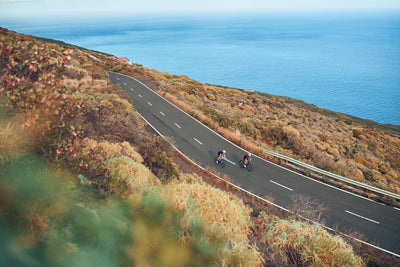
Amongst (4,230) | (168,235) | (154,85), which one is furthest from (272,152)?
(154,85)

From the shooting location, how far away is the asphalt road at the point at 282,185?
1193cm

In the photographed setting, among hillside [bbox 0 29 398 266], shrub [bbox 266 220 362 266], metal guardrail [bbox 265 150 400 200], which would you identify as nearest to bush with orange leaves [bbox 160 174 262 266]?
hillside [bbox 0 29 398 266]

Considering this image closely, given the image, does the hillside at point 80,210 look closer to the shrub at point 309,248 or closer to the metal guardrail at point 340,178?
the shrub at point 309,248

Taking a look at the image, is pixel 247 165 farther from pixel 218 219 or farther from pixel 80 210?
pixel 80 210

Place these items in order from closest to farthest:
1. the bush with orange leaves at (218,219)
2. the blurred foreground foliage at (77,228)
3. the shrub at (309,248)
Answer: the blurred foreground foliage at (77,228), the bush with orange leaves at (218,219), the shrub at (309,248)

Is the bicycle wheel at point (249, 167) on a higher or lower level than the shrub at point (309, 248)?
lower

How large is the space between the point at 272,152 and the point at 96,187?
1574cm

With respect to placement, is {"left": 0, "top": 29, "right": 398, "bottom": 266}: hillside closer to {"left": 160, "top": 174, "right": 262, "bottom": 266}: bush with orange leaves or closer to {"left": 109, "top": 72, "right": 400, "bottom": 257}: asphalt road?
{"left": 160, "top": 174, "right": 262, "bottom": 266}: bush with orange leaves

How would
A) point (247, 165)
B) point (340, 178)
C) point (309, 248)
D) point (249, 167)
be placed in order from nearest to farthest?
point (309, 248)
point (340, 178)
point (249, 167)
point (247, 165)

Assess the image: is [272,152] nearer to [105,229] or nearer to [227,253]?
[227,253]

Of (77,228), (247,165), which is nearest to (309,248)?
(77,228)

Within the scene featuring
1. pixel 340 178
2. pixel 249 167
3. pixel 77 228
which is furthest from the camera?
pixel 249 167

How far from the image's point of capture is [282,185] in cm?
1511

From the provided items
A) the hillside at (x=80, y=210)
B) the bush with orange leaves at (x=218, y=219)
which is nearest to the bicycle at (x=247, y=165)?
the hillside at (x=80, y=210)
